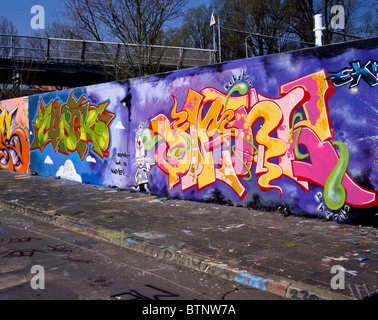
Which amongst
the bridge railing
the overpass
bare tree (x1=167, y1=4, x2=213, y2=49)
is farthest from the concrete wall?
bare tree (x1=167, y1=4, x2=213, y2=49)

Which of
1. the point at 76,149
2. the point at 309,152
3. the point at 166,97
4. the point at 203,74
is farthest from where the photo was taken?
the point at 76,149

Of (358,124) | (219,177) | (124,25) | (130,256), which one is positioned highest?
(124,25)

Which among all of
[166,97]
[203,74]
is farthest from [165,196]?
[203,74]

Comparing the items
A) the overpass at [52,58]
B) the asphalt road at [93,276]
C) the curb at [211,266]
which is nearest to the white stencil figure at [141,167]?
the curb at [211,266]

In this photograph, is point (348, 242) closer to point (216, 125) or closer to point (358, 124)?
point (358, 124)

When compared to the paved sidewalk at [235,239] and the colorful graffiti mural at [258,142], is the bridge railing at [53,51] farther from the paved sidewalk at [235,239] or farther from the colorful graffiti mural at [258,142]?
the paved sidewalk at [235,239]

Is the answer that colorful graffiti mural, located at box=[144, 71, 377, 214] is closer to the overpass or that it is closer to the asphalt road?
the asphalt road

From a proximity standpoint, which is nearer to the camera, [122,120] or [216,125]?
[216,125]

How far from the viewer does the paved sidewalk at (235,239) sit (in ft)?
13.7

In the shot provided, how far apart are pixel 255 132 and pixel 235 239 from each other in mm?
2716

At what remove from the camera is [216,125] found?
8.47 m

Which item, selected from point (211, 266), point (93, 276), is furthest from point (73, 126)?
point (211, 266)

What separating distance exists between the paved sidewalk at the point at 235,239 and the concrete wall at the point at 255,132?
502 millimetres
